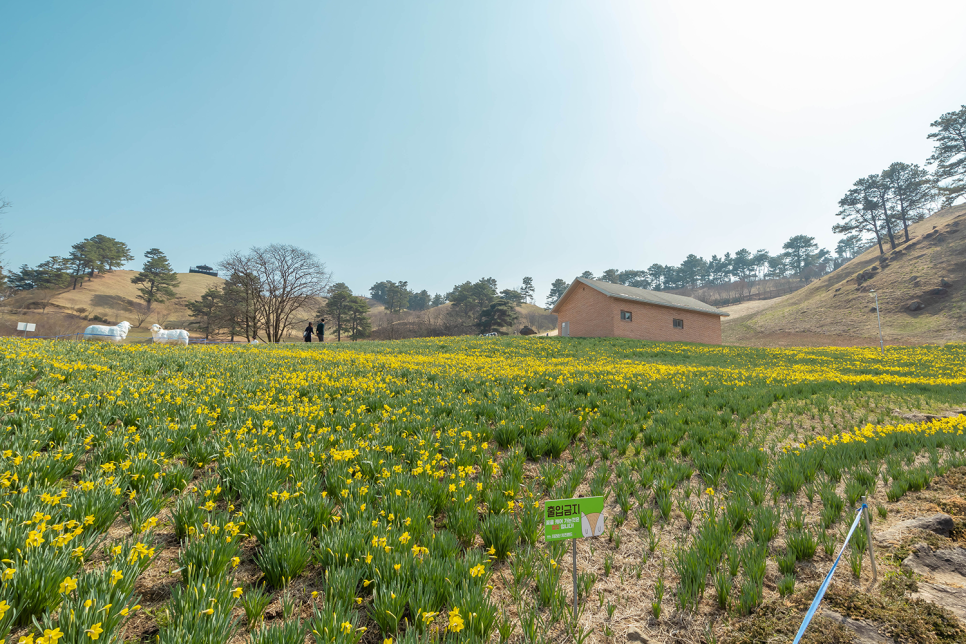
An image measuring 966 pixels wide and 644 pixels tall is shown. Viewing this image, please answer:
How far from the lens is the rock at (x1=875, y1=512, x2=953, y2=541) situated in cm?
304

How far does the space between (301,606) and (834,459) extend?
5954mm

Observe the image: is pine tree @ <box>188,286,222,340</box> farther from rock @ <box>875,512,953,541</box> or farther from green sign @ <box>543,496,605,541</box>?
rock @ <box>875,512,953,541</box>

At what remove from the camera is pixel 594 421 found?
638cm

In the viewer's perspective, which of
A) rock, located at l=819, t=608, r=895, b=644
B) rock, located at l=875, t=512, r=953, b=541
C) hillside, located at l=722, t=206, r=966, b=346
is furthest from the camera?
hillside, located at l=722, t=206, r=966, b=346

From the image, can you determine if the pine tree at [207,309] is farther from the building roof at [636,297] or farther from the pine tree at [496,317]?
the building roof at [636,297]

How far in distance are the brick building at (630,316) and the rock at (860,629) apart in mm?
26564

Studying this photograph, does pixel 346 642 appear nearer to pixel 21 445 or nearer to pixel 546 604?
pixel 546 604

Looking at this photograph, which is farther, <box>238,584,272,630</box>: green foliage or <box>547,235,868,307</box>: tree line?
<box>547,235,868,307</box>: tree line

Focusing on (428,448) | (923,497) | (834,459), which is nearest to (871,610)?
(923,497)

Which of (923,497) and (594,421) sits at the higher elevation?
(594,421)

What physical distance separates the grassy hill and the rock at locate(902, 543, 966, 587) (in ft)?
222

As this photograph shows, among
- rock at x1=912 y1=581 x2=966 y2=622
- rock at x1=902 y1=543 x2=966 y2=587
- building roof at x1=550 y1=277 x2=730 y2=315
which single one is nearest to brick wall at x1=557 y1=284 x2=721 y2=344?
building roof at x1=550 y1=277 x2=730 y2=315

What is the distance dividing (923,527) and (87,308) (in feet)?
288

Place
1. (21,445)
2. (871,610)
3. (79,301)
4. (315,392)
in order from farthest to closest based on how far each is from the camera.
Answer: (79,301), (315,392), (21,445), (871,610)
